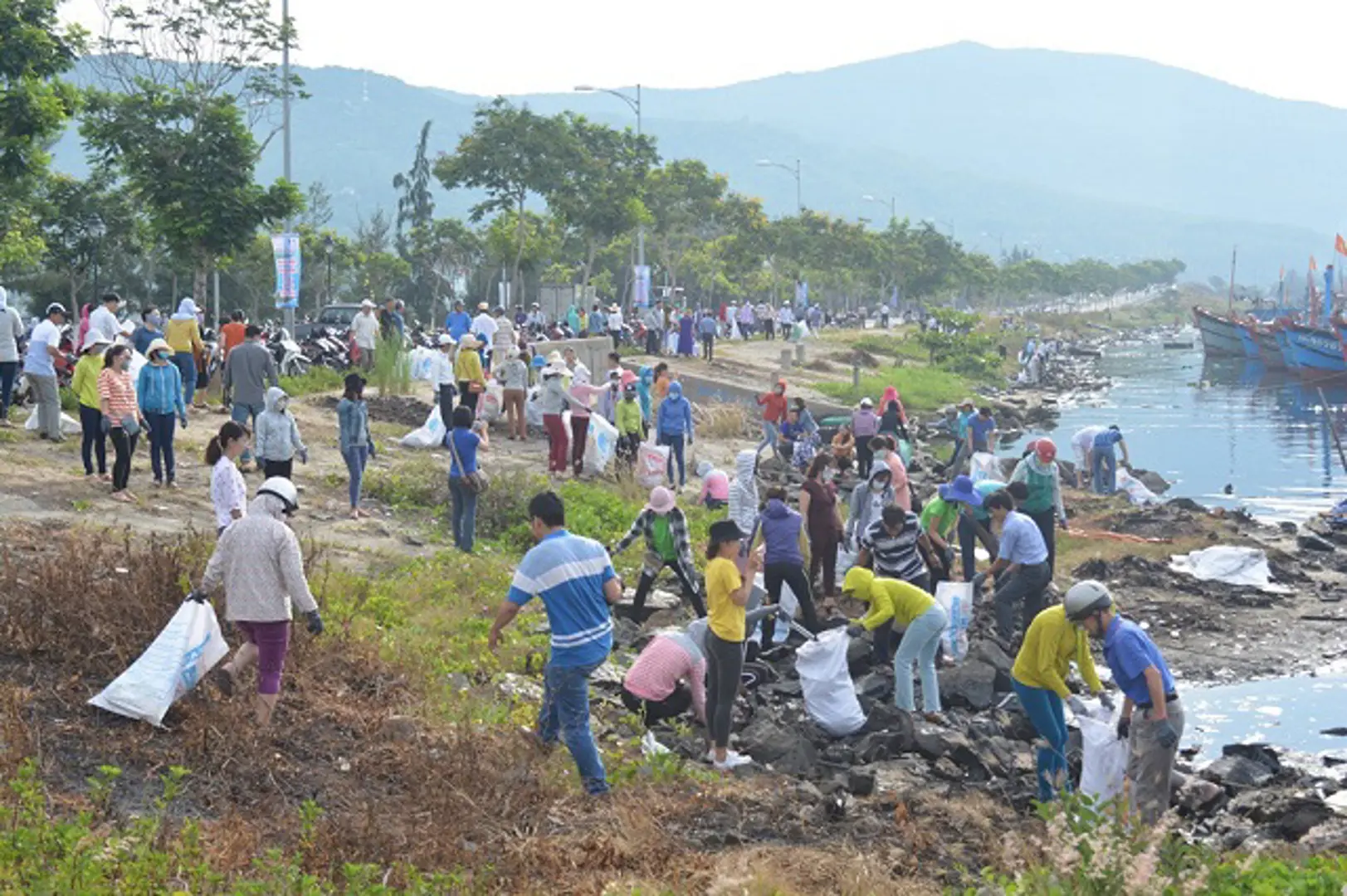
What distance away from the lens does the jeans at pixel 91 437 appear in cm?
1464

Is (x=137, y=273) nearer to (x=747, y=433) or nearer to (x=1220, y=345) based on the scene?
(x=747, y=433)

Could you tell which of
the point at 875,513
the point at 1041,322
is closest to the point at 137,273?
the point at 875,513

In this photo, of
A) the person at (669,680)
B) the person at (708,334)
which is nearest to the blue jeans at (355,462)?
the person at (669,680)

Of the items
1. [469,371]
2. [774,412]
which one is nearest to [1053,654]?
[469,371]

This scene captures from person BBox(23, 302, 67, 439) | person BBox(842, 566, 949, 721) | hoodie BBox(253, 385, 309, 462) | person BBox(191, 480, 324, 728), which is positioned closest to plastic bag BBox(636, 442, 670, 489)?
hoodie BBox(253, 385, 309, 462)

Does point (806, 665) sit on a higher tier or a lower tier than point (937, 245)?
lower

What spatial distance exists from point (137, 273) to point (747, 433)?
97.2 feet

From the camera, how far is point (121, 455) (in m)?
14.1

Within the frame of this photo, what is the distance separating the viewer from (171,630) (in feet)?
27.3

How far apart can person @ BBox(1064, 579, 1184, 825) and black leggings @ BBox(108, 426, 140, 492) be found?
30.1 ft

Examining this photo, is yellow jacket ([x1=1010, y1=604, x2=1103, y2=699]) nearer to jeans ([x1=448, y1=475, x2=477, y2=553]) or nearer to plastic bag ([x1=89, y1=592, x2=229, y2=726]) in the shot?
plastic bag ([x1=89, y1=592, x2=229, y2=726])

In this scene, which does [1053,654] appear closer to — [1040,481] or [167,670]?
[167,670]

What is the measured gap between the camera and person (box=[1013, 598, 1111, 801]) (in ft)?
29.2

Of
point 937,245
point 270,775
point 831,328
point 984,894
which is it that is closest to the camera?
point 984,894
